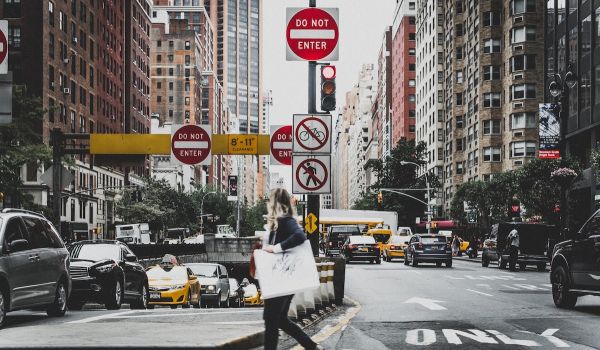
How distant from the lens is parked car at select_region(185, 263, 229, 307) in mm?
30750

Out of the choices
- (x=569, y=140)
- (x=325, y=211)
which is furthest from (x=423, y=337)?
(x=325, y=211)

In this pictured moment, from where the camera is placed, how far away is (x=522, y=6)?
7944 centimetres

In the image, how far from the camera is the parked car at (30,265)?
44.8 feet

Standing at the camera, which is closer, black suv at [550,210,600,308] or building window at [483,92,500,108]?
black suv at [550,210,600,308]

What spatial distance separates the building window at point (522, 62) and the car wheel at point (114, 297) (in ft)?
209

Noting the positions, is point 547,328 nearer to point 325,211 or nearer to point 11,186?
point 11,186

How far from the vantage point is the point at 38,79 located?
70.4 meters

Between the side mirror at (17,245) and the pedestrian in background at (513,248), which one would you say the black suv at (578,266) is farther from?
the pedestrian in background at (513,248)

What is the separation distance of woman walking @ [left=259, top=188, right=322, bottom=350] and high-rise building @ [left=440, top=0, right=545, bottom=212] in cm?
7088

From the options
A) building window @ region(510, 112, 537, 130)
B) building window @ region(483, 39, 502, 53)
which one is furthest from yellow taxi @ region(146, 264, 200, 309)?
building window @ region(483, 39, 502, 53)

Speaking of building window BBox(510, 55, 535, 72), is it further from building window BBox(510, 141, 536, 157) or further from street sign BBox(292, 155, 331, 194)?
street sign BBox(292, 155, 331, 194)

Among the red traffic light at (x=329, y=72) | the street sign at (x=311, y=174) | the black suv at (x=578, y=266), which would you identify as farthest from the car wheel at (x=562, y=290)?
the red traffic light at (x=329, y=72)

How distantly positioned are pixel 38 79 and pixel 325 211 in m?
27.0

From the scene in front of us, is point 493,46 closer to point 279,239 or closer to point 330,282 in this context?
point 330,282
